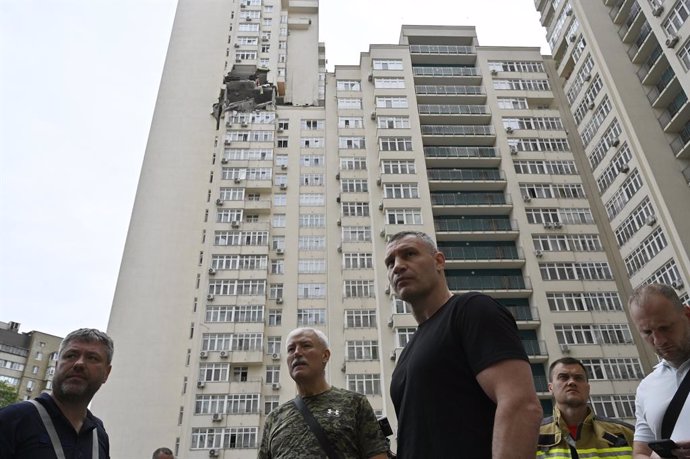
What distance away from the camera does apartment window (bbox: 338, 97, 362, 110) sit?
43.0 metres

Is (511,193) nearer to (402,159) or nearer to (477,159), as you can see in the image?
(477,159)

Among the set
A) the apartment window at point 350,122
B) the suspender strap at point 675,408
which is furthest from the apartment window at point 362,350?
the suspender strap at point 675,408

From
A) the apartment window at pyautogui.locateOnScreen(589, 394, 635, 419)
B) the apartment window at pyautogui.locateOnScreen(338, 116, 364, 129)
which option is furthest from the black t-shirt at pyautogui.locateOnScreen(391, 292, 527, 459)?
the apartment window at pyautogui.locateOnScreen(338, 116, 364, 129)

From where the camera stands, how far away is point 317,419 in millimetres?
4469

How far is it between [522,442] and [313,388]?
2938 mm

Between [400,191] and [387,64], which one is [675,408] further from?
[387,64]

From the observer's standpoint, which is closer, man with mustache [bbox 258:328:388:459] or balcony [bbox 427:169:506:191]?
man with mustache [bbox 258:328:388:459]

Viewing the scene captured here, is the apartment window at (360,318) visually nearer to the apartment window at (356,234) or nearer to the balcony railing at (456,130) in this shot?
the apartment window at (356,234)

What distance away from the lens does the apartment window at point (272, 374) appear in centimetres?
3307

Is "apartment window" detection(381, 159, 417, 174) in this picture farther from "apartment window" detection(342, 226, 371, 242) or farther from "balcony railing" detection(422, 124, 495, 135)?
"apartment window" detection(342, 226, 371, 242)

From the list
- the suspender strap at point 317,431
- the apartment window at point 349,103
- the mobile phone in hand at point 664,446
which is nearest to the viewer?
the mobile phone in hand at point 664,446

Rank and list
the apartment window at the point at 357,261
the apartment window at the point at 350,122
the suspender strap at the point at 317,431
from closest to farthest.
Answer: the suspender strap at the point at 317,431
the apartment window at the point at 357,261
the apartment window at the point at 350,122

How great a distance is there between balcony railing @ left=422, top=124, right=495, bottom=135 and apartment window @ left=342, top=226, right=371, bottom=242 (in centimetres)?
→ 1050

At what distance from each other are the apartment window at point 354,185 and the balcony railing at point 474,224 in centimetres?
629
